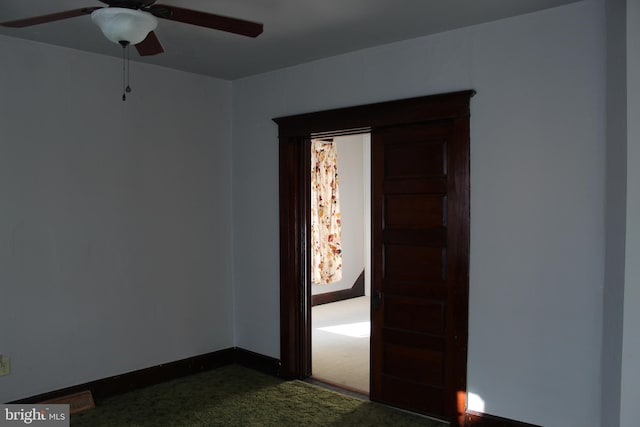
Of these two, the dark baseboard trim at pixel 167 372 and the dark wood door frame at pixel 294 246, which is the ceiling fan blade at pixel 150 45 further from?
the dark baseboard trim at pixel 167 372

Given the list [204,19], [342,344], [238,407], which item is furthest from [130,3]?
[342,344]

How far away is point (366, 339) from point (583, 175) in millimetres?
3178

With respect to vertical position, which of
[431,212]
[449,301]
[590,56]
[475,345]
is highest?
[590,56]

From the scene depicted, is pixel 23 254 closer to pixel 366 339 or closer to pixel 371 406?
pixel 371 406

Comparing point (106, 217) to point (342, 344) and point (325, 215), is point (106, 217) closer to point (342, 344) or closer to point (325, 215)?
point (342, 344)

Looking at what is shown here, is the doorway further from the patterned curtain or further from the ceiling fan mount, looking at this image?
the ceiling fan mount

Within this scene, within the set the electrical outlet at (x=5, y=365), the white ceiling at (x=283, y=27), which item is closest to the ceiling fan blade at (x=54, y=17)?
the white ceiling at (x=283, y=27)

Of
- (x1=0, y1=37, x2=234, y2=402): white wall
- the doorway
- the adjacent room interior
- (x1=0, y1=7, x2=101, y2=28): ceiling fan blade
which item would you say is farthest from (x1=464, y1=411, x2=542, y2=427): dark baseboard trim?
(x1=0, y1=7, x2=101, y2=28): ceiling fan blade

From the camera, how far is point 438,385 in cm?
350

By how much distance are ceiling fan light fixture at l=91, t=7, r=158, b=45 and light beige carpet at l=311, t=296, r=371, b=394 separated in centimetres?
300

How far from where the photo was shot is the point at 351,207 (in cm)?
782

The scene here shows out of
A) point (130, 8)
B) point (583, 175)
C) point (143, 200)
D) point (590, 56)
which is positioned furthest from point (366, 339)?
point (130, 8)

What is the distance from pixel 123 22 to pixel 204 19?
340 millimetres

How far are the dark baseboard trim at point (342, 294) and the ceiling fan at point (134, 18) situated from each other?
5114mm
